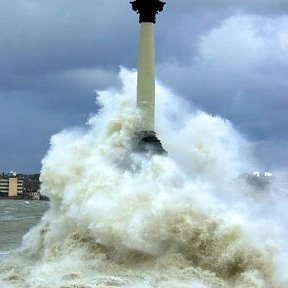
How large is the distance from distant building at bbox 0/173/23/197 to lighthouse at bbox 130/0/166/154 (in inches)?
5167

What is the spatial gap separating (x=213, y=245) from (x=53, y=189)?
773 cm

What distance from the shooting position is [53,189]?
23688 millimetres

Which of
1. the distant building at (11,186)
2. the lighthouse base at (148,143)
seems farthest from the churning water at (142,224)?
the distant building at (11,186)

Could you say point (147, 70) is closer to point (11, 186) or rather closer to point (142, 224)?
point (142, 224)

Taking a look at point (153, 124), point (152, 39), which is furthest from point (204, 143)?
point (152, 39)

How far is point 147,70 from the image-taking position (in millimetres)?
23484

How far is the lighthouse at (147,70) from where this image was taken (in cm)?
2331

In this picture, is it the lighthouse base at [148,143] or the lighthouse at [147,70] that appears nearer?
the lighthouse base at [148,143]

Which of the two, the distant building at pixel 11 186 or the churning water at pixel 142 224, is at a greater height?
the distant building at pixel 11 186

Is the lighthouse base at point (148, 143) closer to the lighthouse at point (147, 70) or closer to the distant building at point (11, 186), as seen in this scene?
the lighthouse at point (147, 70)

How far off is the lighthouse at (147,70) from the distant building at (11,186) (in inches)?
5167

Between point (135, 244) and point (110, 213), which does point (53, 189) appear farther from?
point (135, 244)

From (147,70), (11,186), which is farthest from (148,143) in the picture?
(11,186)

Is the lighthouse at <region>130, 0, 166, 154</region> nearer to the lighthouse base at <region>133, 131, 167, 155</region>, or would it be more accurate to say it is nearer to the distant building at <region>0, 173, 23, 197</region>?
the lighthouse base at <region>133, 131, 167, 155</region>
